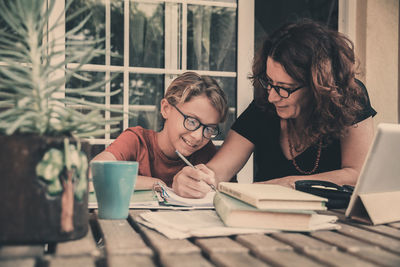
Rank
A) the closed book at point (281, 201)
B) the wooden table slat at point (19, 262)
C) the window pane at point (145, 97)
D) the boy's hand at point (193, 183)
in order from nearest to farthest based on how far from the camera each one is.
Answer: the wooden table slat at point (19, 262) → the closed book at point (281, 201) → the boy's hand at point (193, 183) → the window pane at point (145, 97)

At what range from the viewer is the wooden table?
0.63 m

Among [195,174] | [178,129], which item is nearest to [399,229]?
[195,174]

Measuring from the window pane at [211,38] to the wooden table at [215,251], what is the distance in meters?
2.07

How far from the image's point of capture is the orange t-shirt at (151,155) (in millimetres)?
1945

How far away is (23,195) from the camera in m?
0.68

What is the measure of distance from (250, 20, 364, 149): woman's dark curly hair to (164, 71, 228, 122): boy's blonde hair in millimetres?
351

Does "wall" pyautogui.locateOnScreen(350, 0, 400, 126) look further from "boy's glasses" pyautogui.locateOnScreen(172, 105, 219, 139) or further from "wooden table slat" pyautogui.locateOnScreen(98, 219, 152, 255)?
"wooden table slat" pyautogui.locateOnScreen(98, 219, 152, 255)

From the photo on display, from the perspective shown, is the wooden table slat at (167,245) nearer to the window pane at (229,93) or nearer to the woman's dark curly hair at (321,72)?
the woman's dark curly hair at (321,72)

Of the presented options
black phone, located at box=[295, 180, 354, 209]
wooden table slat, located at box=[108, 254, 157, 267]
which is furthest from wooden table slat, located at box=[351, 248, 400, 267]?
black phone, located at box=[295, 180, 354, 209]

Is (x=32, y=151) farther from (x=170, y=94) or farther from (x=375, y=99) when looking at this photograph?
(x=375, y=99)

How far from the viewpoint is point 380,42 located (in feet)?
9.11

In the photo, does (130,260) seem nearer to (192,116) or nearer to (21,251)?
(21,251)

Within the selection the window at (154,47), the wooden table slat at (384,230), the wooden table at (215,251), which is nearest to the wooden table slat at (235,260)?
the wooden table at (215,251)

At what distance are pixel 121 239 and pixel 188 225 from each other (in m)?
0.15
